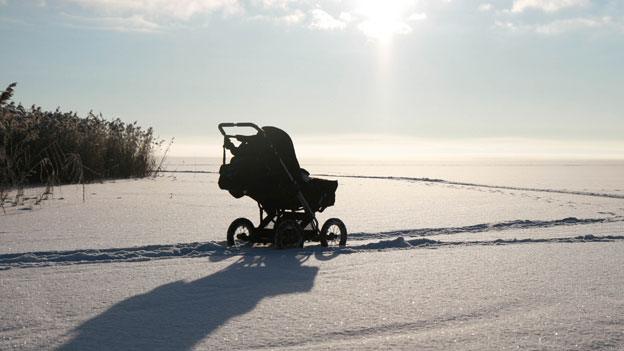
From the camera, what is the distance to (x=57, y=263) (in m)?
4.79

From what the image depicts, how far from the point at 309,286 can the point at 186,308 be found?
3.06 feet

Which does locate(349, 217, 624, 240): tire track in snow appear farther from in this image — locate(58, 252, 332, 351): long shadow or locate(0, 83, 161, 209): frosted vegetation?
locate(0, 83, 161, 209): frosted vegetation

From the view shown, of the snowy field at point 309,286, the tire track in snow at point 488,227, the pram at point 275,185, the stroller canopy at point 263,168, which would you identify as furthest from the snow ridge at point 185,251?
the tire track in snow at point 488,227

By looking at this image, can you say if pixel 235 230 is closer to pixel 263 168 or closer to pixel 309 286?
pixel 263 168

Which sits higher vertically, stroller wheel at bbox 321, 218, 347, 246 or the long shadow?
stroller wheel at bbox 321, 218, 347, 246

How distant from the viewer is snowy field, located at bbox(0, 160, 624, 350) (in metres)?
2.95

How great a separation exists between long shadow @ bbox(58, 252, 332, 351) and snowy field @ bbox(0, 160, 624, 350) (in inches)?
0.5

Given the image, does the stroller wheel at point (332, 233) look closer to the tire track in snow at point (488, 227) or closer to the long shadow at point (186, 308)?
the tire track in snow at point (488, 227)

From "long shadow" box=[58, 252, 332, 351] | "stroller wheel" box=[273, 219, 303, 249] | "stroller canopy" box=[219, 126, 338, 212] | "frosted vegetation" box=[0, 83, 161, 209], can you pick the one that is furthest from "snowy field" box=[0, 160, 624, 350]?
"frosted vegetation" box=[0, 83, 161, 209]

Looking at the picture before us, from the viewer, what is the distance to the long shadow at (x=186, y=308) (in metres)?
2.86

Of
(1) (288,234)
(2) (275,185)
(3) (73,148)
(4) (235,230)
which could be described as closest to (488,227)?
(1) (288,234)

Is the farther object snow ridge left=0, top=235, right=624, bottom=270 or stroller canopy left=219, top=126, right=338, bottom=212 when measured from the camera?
stroller canopy left=219, top=126, right=338, bottom=212

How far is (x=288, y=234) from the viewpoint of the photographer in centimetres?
593

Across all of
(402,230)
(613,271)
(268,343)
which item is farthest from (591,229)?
(268,343)
